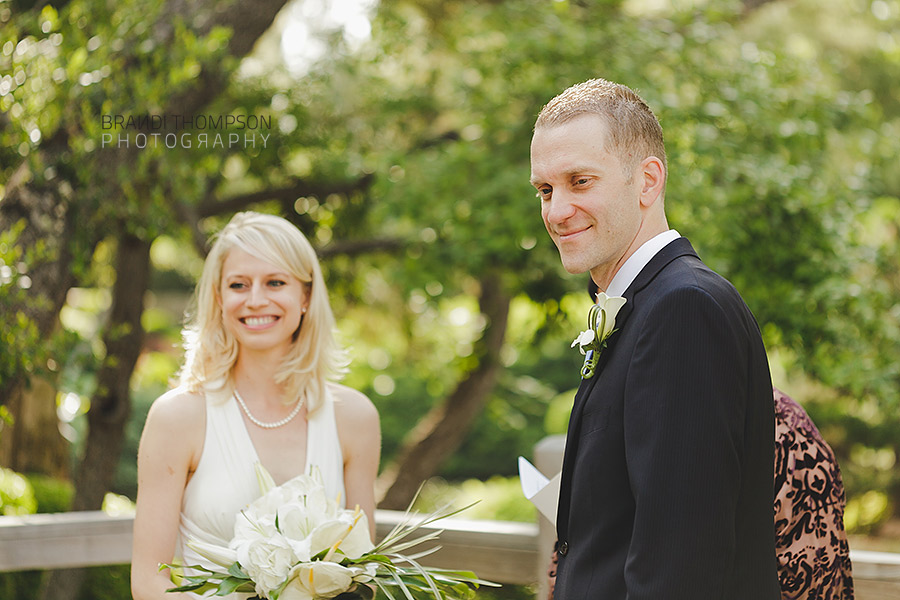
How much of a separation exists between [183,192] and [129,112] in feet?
2.55

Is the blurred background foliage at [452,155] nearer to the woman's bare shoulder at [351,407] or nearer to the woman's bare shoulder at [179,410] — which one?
the woman's bare shoulder at [179,410]

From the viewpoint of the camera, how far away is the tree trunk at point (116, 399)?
6117 mm

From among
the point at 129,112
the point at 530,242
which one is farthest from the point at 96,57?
the point at 530,242

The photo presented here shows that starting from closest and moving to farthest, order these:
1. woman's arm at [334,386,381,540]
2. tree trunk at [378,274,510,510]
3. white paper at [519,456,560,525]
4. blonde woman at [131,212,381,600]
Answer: white paper at [519,456,560,525], blonde woman at [131,212,381,600], woman's arm at [334,386,381,540], tree trunk at [378,274,510,510]

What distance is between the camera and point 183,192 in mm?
4832

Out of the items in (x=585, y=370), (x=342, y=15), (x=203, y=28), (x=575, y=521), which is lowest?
(x=575, y=521)

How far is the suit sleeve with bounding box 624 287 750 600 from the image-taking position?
1329mm

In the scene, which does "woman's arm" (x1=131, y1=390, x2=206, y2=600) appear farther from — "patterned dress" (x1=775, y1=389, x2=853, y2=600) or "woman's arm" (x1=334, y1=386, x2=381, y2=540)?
"patterned dress" (x1=775, y1=389, x2=853, y2=600)


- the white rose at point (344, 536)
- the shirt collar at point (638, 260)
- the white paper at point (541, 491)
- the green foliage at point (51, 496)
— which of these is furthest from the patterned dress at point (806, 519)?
the green foliage at point (51, 496)

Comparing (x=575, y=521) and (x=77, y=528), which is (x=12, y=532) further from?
(x=575, y=521)

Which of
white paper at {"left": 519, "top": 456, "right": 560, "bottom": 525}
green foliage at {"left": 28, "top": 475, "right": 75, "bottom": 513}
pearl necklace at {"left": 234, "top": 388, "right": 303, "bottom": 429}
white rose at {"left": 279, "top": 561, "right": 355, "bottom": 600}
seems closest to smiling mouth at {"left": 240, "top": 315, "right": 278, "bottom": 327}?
pearl necklace at {"left": 234, "top": 388, "right": 303, "bottom": 429}

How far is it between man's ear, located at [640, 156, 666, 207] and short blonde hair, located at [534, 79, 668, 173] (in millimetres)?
12

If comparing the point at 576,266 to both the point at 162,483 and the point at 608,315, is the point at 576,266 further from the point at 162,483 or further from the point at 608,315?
the point at 162,483

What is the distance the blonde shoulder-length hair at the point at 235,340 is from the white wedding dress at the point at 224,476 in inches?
4.4
